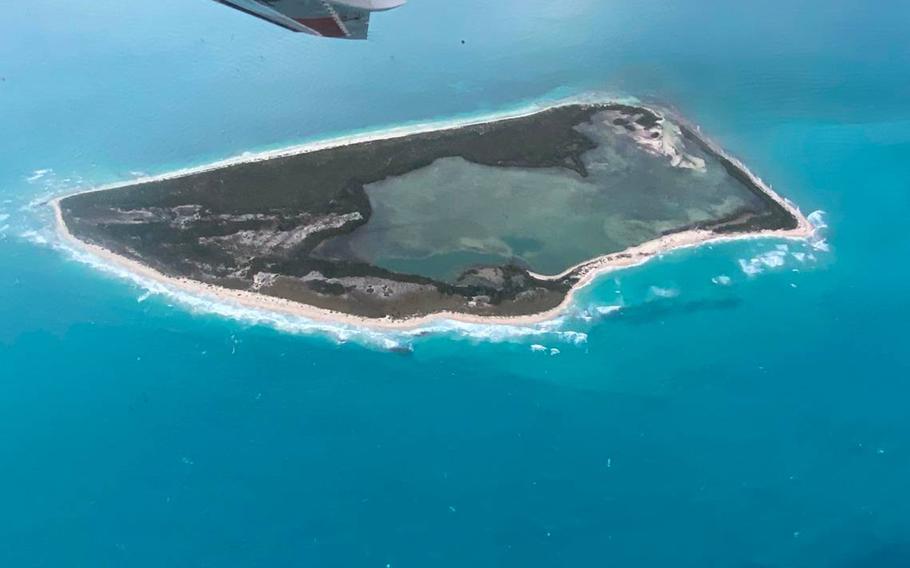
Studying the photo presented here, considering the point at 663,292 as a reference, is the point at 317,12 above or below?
above

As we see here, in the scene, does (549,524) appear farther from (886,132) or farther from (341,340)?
(886,132)

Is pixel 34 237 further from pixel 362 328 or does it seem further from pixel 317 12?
pixel 317 12

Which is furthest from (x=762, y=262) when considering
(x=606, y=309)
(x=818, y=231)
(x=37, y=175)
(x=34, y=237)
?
(x=37, y=175)

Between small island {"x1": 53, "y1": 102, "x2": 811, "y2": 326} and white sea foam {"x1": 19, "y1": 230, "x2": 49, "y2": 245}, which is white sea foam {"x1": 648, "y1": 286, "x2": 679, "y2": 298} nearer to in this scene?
small island {"x1": 53, "y1": 102, "x2": 811, "y2": 326}

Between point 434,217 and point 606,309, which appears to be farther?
point 434,217

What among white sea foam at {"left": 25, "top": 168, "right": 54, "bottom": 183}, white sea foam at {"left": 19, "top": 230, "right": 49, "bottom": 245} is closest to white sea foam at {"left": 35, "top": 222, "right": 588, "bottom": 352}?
white sea foam at {"left": 19, "top": 230, "right": 49, "bottom": 245}

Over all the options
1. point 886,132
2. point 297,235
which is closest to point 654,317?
point 297,235
